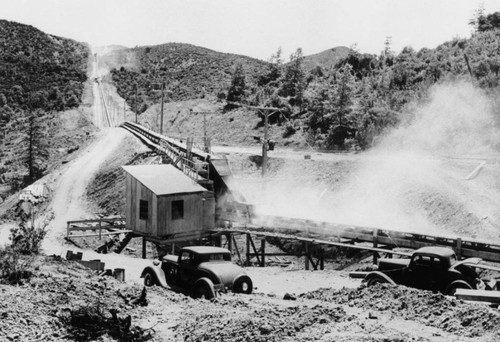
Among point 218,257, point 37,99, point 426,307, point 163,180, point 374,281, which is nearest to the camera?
point 426,307

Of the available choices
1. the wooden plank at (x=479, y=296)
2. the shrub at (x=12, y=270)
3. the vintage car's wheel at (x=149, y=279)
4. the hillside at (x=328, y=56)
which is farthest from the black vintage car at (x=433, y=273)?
the hillside at (x=328, y=56)

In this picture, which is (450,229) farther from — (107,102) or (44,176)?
(107,102)

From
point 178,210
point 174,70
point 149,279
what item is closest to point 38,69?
point 174,70

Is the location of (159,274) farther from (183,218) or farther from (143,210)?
(143,210)

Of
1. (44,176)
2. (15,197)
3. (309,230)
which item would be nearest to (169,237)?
(309,230)

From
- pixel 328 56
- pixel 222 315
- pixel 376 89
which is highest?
pixel 328 56
